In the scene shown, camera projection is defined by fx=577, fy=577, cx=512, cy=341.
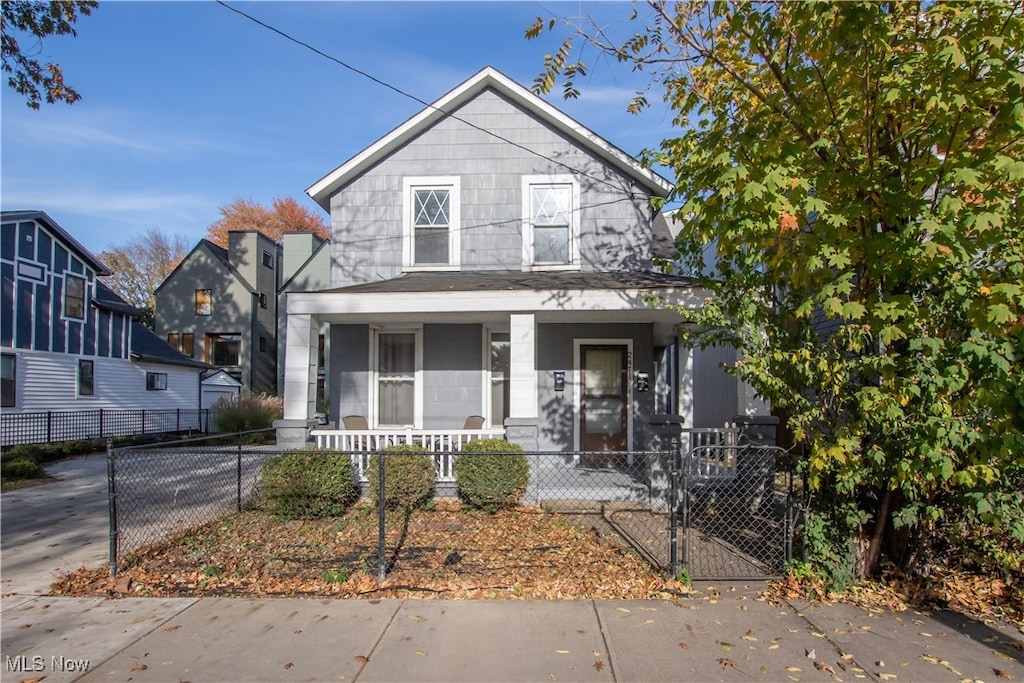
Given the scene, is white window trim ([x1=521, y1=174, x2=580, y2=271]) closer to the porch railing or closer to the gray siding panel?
the gray siding panel

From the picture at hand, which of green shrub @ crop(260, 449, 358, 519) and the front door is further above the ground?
the front door

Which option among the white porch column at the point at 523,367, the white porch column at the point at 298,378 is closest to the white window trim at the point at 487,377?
the white porch column at the point at 523,367

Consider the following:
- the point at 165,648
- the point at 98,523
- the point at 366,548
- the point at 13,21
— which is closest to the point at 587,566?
the point at 366,548

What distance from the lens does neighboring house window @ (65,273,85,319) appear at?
1794cm

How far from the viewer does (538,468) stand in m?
7.96

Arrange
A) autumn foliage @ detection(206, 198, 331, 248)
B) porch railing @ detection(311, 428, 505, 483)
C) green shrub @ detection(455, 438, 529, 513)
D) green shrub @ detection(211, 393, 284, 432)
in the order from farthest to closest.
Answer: autumn foliage @ detection(206, 198, 331, 248) < green shrub @ detection(211, 393, 284, 432) < porch railing @ detection(311, 428, 505, 483) < green shrub @ detection(455, 438, 529, 513)

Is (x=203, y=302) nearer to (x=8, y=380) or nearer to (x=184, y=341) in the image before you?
(x=184, y=341)

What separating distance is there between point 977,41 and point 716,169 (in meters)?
1.88

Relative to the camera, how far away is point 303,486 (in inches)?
273

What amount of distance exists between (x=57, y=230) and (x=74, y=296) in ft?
7.12

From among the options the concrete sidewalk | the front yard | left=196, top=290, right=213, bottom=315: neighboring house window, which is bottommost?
the concrete sidewalk

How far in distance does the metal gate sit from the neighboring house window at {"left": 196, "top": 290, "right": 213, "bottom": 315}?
26033 mm

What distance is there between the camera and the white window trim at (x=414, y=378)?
985 centimetres

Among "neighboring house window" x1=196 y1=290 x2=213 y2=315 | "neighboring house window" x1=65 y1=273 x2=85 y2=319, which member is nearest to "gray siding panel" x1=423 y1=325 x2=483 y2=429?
"neighboring house window" x1=65 y1=273 x2=85 y2=319
